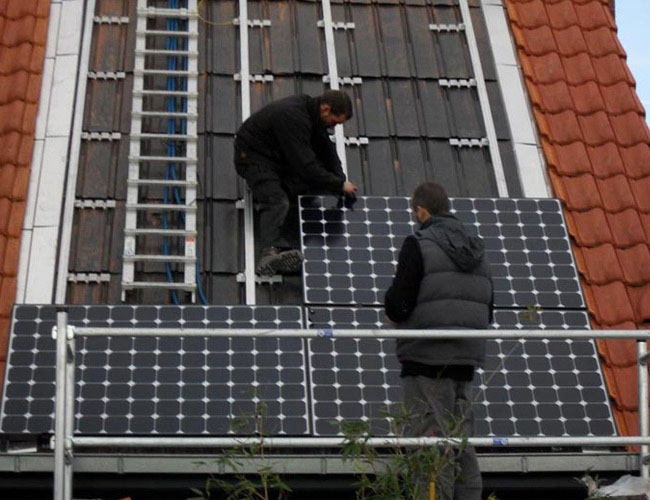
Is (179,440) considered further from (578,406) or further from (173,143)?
(173,143)

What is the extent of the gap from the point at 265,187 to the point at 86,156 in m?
1.59

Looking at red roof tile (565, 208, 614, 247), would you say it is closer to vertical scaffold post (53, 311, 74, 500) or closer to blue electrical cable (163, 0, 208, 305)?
blue electrical cable (163, 0, 208, 305)

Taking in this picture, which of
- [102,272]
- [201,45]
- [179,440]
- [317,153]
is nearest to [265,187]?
[317,153]

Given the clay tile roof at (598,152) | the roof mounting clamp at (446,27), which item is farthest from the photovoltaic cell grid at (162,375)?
the roof mounting clamp at (446,27)

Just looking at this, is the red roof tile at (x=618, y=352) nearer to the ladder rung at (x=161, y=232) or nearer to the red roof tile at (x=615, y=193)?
the red roof tile at (x=615, y=193)

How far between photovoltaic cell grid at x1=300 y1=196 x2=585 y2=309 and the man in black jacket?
164 millimetres

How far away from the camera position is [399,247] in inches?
456

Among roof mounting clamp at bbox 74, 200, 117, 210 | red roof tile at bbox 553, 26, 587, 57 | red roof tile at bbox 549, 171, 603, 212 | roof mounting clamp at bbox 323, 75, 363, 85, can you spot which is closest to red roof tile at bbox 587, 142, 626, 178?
red roof tile at bbox 549, 171, 603, 212

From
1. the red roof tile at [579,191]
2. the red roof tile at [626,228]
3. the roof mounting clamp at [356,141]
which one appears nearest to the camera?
the red roof tile at [626,228]

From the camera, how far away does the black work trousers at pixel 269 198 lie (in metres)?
11.7

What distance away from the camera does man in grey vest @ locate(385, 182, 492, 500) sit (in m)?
9.41

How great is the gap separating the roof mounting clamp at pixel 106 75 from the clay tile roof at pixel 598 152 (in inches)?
130

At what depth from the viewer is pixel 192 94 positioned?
12867 mm

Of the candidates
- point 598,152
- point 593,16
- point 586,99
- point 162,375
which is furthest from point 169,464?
point 593,16
